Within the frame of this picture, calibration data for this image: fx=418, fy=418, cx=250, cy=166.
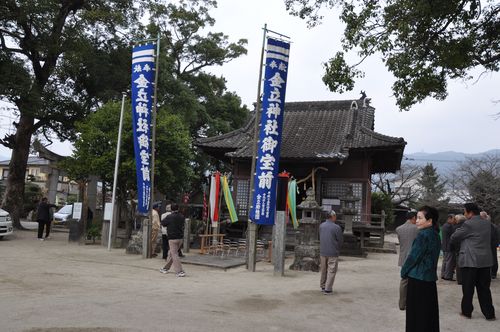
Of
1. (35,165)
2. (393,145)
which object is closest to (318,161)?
(393,145)

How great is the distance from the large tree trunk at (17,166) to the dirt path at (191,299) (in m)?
8.56

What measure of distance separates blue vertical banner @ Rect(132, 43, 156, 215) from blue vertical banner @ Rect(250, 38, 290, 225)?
11.6 ft

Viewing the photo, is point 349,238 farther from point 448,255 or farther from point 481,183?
point 481,183

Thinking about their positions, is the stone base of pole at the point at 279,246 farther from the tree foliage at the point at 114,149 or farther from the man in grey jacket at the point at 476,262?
the tree foliage at the point at 114,149

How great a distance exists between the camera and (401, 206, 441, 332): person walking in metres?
4.59

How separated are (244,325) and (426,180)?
4075 centimetres

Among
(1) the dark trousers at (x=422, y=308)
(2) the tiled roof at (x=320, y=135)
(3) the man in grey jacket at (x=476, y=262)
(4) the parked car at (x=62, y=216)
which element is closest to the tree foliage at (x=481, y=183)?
(2) the tiled roof at (x=320, y=135)

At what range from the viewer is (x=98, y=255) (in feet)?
40.3

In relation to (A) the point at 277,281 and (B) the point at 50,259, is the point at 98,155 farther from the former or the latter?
(A) the point at 277,281

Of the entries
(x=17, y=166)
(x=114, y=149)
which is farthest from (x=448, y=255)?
(x=17, y=166)

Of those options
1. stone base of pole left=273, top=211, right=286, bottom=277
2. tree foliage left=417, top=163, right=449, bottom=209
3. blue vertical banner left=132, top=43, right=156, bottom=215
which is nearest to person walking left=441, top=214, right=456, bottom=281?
stone base of pole left=273, top=211, right=286, bottom=277

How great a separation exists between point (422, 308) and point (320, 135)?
595 inches

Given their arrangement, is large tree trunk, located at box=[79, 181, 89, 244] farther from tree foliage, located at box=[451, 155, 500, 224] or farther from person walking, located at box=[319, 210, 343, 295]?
tree foliage, located at box=[451, 155, 500, 224]

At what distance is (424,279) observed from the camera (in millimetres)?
4672
